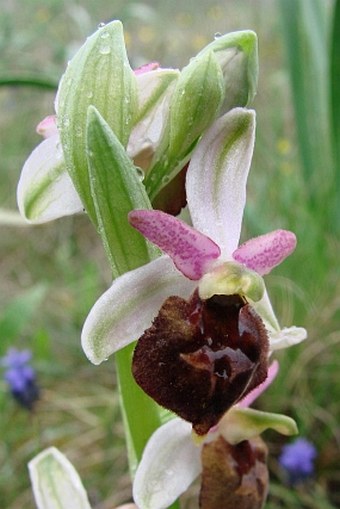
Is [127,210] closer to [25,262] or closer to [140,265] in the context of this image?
[140,265]

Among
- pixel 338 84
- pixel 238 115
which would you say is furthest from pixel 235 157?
pixel 338 84

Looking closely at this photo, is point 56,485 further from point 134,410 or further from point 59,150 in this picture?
point 59,150

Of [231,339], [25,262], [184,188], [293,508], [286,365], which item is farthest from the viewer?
[25,262]

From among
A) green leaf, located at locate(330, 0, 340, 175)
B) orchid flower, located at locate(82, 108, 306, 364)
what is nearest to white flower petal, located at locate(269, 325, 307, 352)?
orchid flower, located at locate(82, 108, 306, 364)

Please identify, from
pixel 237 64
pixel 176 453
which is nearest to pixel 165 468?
pixel 176 453

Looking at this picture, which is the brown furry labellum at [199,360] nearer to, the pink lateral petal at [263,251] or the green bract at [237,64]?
the pink lateral petal at [263,251]

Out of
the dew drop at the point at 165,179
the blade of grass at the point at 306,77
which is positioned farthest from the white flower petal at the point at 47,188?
the blade of grass at the point at 306,77

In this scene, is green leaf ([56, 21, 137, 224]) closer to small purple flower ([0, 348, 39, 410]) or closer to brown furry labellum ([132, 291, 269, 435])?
brown furry labellum ([132, 291, 269, 435])
